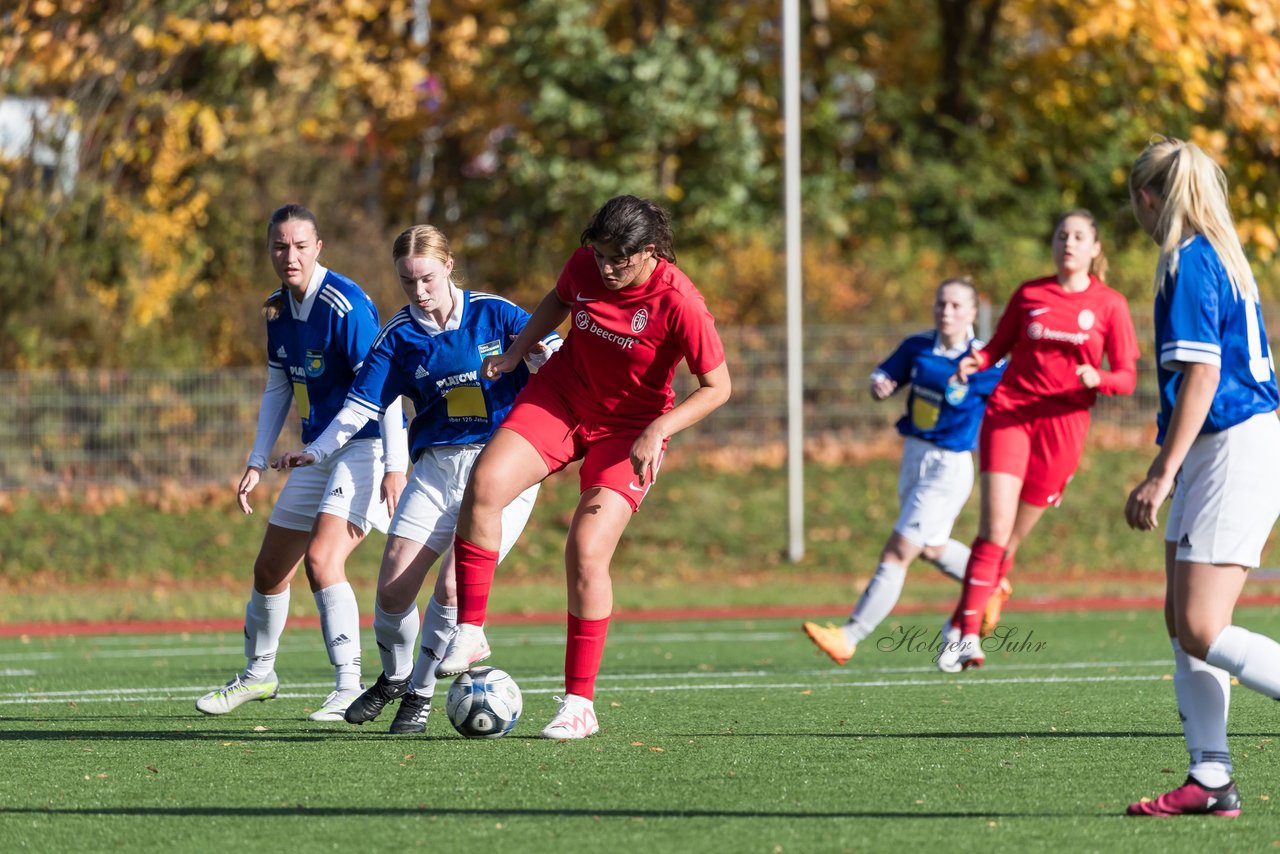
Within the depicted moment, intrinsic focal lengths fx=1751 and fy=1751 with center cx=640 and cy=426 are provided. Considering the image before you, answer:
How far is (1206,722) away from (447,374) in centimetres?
329

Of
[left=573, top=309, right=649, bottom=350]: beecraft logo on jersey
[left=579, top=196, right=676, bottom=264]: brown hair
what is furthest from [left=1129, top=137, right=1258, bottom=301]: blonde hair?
[left=573, top=309, right=649, bottom=350]: beecraft logo on jersey

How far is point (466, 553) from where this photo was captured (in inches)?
250

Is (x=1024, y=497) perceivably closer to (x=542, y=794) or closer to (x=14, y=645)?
(x=542, y=794)


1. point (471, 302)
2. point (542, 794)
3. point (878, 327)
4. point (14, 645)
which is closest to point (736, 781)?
point (542, 794)

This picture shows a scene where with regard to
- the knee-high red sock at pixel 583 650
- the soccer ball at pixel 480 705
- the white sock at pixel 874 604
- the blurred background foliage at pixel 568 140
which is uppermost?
the blurred background foliage at pixel 568 140

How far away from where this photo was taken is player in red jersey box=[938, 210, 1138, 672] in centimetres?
919

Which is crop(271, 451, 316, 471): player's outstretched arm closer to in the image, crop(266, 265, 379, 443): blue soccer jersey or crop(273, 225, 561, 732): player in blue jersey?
crop(273, 225, 561, 732): player in blue jersey

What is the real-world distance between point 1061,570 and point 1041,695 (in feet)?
35.1

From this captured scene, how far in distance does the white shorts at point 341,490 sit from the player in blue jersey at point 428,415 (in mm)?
216

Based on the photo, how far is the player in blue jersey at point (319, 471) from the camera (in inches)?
283

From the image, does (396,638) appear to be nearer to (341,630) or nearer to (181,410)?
(341,630)

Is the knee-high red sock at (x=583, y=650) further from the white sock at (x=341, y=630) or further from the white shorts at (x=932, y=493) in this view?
the white shorts at (x=932, y=493)

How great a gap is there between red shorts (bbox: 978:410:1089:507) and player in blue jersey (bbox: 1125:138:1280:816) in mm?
4236

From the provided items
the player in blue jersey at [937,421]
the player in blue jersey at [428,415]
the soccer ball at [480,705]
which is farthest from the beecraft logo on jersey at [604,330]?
the player in blue jersey at [937,421]
